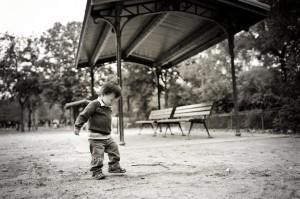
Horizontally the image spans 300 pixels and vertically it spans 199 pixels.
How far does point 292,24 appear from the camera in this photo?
12438 millimetres

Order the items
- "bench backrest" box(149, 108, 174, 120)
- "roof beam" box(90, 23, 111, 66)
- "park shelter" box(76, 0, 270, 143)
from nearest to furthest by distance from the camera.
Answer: "park shelter" box(76, 0, 270, 143), "roof beam" box(90, 23, 111, 66), "bench backrest" box(149, 108, 174, 120)

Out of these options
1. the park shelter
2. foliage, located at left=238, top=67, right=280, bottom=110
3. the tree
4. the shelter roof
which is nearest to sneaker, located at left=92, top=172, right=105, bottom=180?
the park shelter

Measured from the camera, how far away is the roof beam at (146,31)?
1023cm

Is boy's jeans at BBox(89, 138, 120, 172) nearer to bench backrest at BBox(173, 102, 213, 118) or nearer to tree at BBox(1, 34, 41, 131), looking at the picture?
bench backrest at BBox(173, 102, 213, 118)

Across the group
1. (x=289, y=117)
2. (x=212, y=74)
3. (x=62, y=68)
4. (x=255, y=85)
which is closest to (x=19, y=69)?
(x=62, y=68)

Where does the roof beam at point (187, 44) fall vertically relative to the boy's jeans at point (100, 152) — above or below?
above

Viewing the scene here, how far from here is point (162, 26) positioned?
1192 centimetres

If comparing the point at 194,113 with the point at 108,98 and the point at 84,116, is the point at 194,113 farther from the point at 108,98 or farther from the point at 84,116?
the point at 84,116

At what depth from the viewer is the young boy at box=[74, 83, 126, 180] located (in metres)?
3.79

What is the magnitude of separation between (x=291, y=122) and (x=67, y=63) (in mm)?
29798

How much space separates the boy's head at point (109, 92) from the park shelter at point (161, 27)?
397 cm

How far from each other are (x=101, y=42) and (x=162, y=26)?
2.71 metres

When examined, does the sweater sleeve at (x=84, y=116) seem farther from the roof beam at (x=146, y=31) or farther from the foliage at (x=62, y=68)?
the foliage at (x=62, y=68)

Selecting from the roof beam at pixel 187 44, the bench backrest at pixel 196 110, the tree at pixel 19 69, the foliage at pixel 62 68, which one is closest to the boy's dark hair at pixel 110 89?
the bench backrest at pixel 196 110
